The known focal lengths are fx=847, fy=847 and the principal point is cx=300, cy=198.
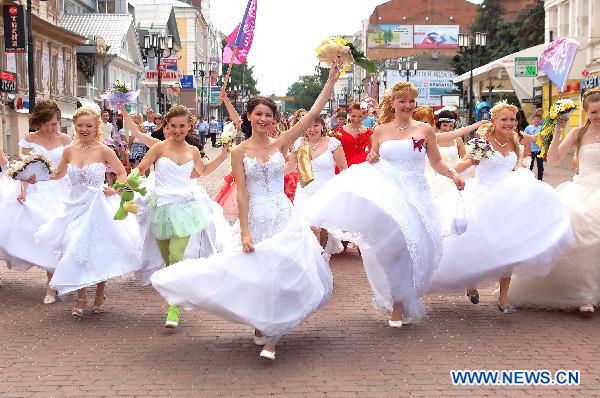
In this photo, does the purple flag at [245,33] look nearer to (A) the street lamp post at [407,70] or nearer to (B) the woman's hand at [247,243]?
(B) the woman's hand at [247,243]

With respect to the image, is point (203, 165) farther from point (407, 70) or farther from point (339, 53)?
point (407, 70)

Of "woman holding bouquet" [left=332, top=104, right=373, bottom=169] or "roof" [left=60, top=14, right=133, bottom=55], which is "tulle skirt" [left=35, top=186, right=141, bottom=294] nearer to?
"woman holding bouquet" [left=332, top=104, right=373, bottom=169]

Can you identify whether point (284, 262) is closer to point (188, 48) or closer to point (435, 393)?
point (435, 393)

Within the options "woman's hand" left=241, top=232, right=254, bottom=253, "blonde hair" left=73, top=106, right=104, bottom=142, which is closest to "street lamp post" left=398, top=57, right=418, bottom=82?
"blonde hair" left=73, top=106, right=104, bottom=142

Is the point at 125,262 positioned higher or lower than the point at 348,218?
lower

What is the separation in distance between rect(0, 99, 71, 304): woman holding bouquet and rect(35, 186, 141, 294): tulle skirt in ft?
2.10

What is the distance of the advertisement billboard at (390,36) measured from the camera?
115625mm

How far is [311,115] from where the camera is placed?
6746 millimetres

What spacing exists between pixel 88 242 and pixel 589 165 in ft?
16.3

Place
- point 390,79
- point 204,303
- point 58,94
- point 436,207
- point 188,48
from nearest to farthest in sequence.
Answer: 1. point 204,303
2. point 436,207
3. point 58,94
4. point 390,79
5. point 188,48

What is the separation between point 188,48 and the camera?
103 m

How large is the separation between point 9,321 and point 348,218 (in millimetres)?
3444

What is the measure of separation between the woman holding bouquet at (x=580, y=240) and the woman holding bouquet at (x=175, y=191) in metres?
3.30

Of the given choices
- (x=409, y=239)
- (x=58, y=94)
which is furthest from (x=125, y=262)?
(x=58, y=94)
